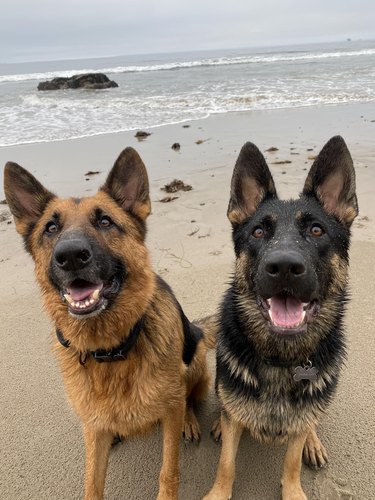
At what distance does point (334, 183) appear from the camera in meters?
2.82

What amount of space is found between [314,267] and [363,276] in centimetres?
292

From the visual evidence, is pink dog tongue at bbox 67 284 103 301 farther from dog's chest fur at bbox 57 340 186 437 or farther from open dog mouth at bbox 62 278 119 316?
dog's chest fur at bbox 57 340 186 437

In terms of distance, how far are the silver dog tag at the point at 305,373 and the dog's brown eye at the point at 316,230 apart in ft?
2.94

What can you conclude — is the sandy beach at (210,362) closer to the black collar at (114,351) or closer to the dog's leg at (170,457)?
the dog's leg at (170,457)

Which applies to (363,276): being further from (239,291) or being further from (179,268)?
(239,291)

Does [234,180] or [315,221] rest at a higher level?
[234,180]

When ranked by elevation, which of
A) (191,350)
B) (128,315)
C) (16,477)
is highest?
(128,315)

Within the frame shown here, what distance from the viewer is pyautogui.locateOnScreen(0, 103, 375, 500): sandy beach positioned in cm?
300

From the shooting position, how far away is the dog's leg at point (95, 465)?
278 centimetres

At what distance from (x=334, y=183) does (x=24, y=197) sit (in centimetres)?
225

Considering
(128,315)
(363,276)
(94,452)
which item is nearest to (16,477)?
(94,452)

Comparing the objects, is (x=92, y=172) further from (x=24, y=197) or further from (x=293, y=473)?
(x=293, y=473)

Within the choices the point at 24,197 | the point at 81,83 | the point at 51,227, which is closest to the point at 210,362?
the point at 51,227

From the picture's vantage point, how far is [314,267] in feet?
7.93
